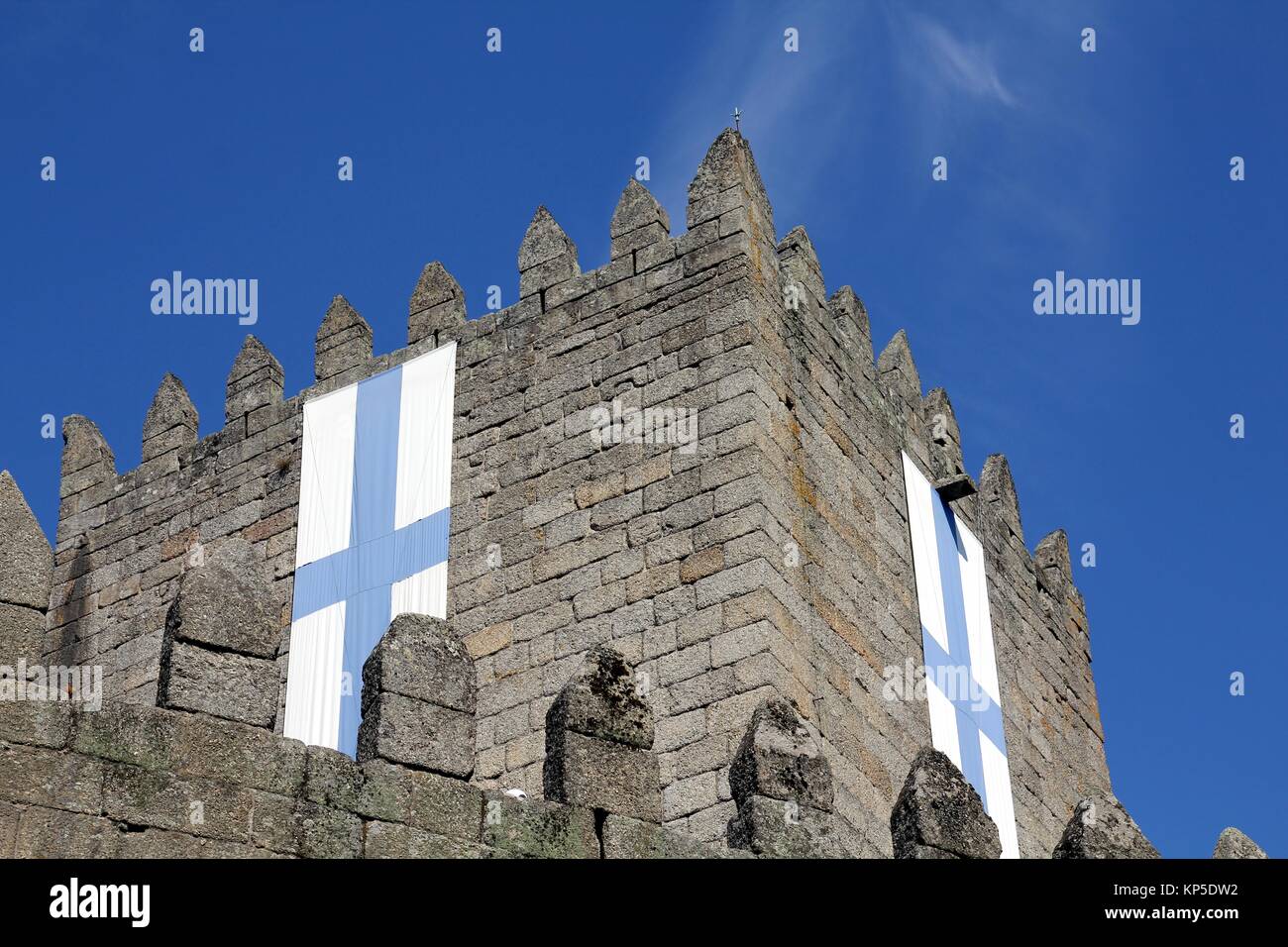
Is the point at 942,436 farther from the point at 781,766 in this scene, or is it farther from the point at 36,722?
the point at 36,722

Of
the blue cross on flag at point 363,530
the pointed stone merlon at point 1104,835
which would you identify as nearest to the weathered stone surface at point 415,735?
the pointed stone merlon at point 1104,835

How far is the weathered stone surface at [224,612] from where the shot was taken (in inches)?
369

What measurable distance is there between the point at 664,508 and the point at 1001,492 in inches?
235

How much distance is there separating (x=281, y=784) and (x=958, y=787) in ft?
11.3

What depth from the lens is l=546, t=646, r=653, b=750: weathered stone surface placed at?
10.3m

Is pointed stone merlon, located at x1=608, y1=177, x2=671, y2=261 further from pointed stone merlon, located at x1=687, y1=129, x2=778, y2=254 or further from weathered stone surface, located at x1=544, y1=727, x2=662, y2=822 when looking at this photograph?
weathered stone surface, located at x1=544, y1=727, x2=662, y2=822

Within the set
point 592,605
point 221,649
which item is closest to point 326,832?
point 221,649

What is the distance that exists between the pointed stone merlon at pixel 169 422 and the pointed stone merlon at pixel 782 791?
9184mm

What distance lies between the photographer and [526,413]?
16.5 metres

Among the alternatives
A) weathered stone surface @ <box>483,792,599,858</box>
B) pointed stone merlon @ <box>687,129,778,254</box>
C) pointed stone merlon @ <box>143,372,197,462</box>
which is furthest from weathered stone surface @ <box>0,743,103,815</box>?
pointed stone merlon @ <box>143,372,197,462</box>

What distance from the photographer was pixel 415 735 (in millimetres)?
9773

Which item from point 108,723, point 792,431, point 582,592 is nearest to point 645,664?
point 582,592

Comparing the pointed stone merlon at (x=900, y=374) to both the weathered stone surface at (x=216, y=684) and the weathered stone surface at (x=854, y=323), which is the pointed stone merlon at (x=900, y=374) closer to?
the weathered stone surface at (x=854, y=323)
